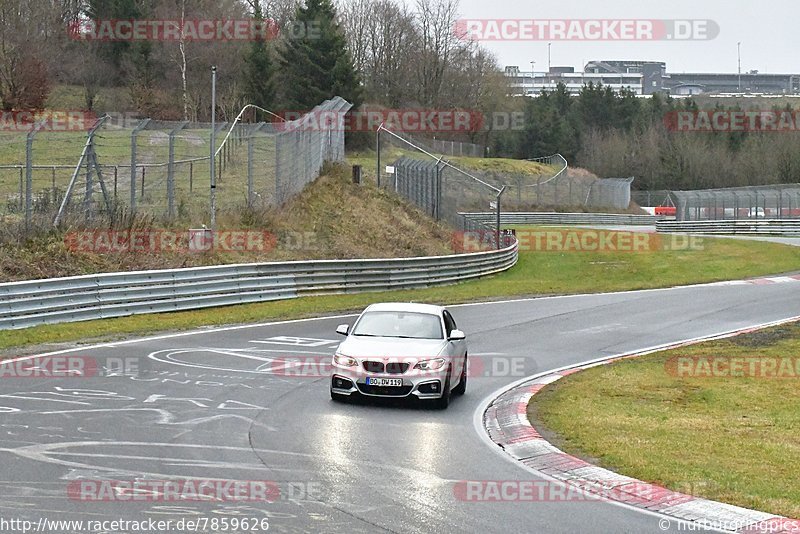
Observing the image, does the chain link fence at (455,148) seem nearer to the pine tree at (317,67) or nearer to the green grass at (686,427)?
the pine tree at (317,67)

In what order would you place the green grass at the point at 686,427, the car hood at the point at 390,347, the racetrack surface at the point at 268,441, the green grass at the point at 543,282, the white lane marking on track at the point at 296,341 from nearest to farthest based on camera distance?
the racetrack surface at the point at 268,441 < the green grass at the point at 686,427 < the car hood at the point at 390,347 < the white lane marking on track at the point at 296,341 < the green grass at the point at 543,282

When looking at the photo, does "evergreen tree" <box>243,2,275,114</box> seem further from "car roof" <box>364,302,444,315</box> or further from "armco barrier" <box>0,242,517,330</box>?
"car roof" <box>364,302,444,315</box>

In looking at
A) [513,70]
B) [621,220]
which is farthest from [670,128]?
[621,220]

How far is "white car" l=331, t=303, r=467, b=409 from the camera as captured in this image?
14.1 m

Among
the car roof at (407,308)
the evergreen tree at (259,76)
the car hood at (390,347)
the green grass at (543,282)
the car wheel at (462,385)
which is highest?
the evergreen tree at (259,76)

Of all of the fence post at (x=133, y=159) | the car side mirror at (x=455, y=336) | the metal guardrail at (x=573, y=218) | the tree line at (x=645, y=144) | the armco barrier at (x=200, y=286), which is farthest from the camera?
the tree line at (x=645, y=144)

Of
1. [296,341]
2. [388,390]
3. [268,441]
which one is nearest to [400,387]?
[388,390]

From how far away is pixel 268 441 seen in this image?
454 inches

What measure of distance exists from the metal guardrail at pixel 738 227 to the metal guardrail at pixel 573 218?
9.99 metres

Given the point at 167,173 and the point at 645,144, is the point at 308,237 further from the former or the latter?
the point at 645,144

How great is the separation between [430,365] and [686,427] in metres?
3.41

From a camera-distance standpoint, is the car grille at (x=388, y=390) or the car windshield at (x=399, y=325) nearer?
the car grille at (x=388, y=390)

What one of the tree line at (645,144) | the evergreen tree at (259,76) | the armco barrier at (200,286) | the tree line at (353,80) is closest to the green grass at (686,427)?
the armco barrier at (200,286)

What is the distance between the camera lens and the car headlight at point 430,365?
46.5ft
